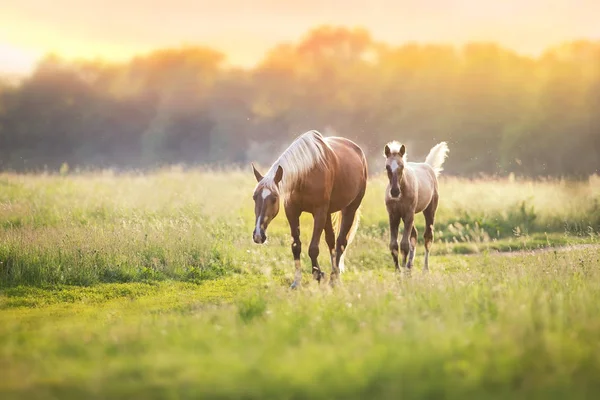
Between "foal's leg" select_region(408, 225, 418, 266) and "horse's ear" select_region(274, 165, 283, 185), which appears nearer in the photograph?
"horse's ear" select_region(274, 165, 283, 185)

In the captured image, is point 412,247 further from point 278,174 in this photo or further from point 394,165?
point 278,174

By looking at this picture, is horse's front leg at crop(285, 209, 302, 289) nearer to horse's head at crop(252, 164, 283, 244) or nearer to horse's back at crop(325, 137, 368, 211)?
horse's head at crop(252, 164, 283, 244)

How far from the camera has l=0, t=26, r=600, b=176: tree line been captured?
176 feet

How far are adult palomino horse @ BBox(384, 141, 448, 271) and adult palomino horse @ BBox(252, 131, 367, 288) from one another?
76cm

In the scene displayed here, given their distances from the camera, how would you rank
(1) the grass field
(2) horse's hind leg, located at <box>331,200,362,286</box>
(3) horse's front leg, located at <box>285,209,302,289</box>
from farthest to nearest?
(2) horse's hind leg, located at <box>331,200,362,286</box>
(3) horse's front leg, located at <box>285,209,302,289</box>
(1) the grass field

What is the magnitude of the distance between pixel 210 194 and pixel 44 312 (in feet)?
39.3

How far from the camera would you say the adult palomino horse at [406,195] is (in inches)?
465

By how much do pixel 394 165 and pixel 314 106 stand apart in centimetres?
4470

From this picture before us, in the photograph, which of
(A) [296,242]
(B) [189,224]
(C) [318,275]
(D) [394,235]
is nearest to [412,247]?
(D) [394,235]

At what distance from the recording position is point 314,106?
2201 inches

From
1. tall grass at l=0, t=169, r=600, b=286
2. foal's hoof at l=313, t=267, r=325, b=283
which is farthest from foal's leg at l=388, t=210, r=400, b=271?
foal's hoof at l=313, t=267, r=325, b=283

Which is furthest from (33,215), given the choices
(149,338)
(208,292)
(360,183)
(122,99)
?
(122,99)

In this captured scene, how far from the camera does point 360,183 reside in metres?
12.6

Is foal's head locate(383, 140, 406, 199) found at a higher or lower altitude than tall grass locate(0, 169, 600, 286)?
higher
